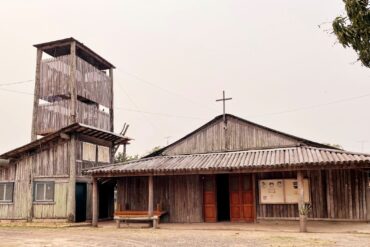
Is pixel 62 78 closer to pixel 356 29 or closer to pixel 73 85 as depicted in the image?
pixel 73 85

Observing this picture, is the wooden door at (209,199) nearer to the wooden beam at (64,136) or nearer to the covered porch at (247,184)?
the covered porch at (247,184)

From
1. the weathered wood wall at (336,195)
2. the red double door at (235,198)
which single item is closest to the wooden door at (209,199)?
the red double door at (235,198)

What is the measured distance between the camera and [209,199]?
68.5 ft

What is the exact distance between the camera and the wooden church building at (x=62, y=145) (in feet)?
72.0

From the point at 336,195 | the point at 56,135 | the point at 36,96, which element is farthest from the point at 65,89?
the point at 336,195

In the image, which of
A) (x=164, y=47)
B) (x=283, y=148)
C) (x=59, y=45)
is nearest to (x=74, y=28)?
(x=59, y=45)

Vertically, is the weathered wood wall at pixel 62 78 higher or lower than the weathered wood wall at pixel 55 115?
higher

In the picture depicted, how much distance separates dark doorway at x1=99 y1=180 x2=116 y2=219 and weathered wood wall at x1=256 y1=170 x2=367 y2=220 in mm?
11016

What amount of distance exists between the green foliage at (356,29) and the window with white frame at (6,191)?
65.2ft

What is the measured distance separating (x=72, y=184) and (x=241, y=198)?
28.4 feet

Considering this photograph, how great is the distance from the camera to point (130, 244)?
43.9ft

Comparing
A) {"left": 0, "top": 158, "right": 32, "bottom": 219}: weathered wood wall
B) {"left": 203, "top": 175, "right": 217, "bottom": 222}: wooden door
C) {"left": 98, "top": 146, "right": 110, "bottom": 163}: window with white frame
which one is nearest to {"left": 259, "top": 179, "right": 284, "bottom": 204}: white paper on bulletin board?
{"left": 203, "top": 175, "right": 217, "bottom": 222}: wooden door

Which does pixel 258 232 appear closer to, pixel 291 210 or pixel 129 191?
pixel 291 210

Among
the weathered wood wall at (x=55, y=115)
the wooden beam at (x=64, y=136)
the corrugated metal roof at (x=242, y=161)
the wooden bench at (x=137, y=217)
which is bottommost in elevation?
the wooden bench at (x=137, y=217)
